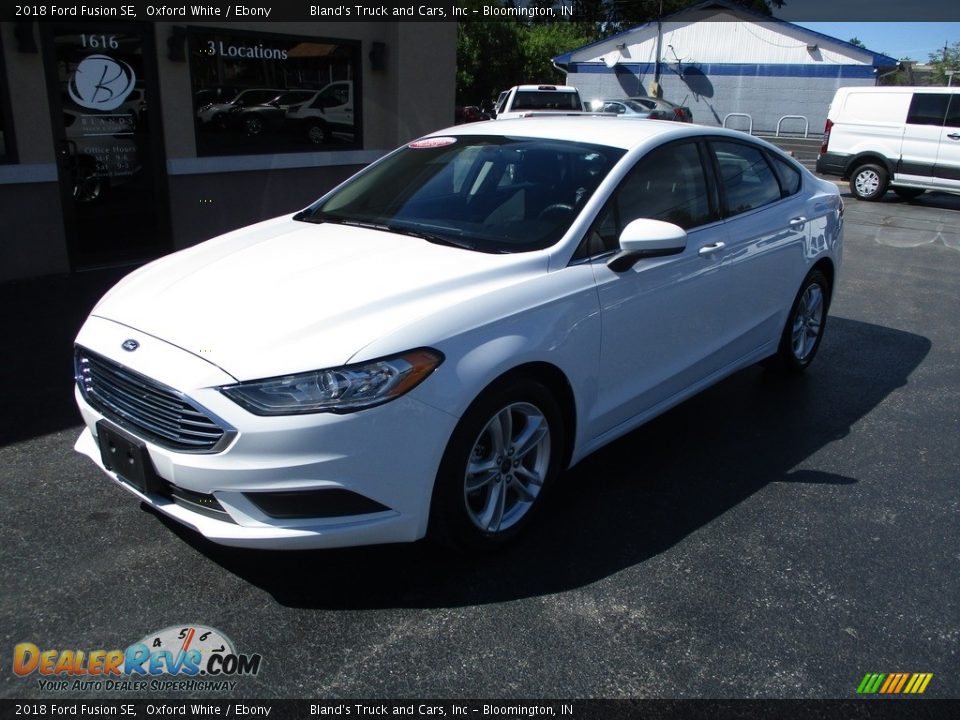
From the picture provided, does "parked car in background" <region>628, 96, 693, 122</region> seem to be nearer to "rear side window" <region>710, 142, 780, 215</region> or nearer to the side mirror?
"rear side window" <region>710, 142, 780, 215</region>

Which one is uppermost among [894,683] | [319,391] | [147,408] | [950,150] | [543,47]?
[543,47]

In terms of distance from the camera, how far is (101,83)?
24.8 feet

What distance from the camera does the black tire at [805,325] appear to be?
17.5ft

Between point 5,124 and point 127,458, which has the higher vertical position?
point 5,124

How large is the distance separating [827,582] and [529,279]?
167 cm

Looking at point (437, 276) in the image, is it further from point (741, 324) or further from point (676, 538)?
point (741, 324)

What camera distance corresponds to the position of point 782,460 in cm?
436

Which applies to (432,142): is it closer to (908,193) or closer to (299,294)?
(299,294)

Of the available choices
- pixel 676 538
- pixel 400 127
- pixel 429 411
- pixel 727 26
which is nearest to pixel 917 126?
pixel 400 127

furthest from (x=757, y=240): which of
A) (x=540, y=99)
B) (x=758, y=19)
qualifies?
(x=758, y=19)

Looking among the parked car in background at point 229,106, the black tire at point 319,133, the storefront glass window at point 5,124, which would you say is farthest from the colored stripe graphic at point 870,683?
the black tire at point 319,133

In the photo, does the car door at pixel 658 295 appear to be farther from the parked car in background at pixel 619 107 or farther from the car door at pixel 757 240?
the parked car in background at pixel 619 107

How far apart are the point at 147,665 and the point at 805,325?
4497mm
